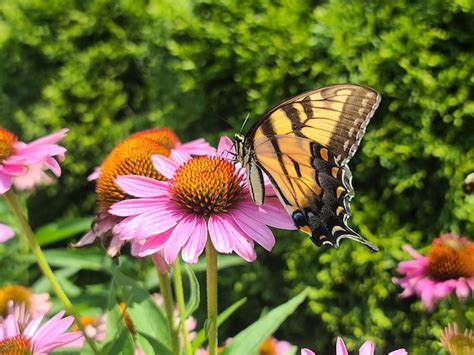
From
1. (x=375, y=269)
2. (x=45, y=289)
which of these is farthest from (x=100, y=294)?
(x=375, y=269)

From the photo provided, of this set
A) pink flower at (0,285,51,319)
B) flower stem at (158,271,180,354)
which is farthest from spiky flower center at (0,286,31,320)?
flower stem at (158,271,180,354)

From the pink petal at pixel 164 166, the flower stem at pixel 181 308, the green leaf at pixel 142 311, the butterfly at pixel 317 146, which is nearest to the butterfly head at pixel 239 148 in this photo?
the butterfly at pixel 317 146

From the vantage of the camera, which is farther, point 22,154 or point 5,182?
point 22,154

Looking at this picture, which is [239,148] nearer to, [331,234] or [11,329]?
[331,234]

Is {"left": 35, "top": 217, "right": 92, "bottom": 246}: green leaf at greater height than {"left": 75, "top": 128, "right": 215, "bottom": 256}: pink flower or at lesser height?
lesser

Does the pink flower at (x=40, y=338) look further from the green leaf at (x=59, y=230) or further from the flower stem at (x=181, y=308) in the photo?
the green leaf at (x=59, y=230)

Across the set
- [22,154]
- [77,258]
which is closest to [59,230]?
[77,258]

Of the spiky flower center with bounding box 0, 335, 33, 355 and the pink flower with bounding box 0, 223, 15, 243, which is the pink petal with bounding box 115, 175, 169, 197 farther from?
the spiky flower center with bounding box 0, 335, 33, 355
